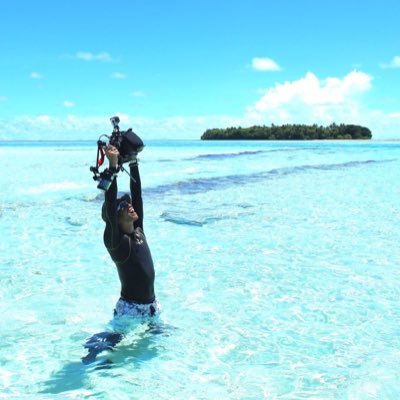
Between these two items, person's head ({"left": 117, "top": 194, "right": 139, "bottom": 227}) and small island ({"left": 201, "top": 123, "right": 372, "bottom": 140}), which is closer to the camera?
person's head ({"left": 117, "top": 194, "right": 139, "bottom": 227})

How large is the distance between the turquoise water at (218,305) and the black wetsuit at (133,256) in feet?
1.23

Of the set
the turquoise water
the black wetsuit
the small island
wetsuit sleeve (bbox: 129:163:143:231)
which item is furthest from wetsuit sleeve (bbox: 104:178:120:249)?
the small island

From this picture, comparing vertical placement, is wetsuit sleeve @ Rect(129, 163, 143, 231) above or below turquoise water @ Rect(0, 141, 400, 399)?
above

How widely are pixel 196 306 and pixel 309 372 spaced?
1877mm

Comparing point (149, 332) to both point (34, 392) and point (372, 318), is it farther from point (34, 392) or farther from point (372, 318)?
point (372, 318)

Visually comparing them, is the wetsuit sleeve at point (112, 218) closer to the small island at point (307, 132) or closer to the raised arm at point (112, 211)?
the raised arm at point (112, 211)

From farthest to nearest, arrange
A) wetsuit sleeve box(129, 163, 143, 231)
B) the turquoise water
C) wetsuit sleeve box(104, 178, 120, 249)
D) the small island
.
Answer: the small island → wetsuit sleeve box(129, 163, 143, 231) → the turquoise water → wetsuit sleeve box(104, 178, 120, 249)

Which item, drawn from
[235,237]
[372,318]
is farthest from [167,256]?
[372,318]

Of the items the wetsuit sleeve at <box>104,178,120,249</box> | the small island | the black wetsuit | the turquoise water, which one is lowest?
the turquoise water

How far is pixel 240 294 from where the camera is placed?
5.96m

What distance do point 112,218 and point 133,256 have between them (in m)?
0.47

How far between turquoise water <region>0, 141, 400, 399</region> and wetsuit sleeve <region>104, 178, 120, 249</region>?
918mm

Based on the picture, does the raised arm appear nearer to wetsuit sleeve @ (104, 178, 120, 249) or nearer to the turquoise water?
wetsuit sleeve @ (104, 178, 120, 249)

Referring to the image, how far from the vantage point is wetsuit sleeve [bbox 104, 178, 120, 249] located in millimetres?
3674
